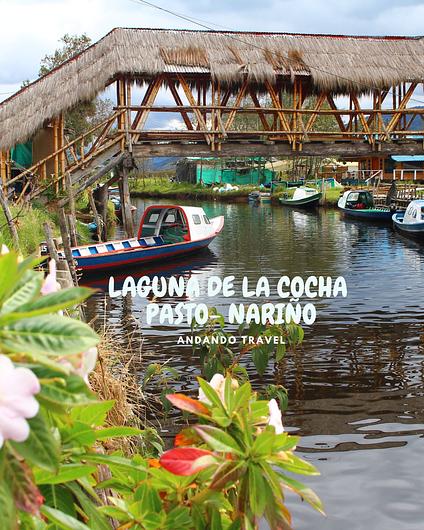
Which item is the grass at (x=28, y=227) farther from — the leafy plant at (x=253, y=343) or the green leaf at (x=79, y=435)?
the green leaf at (x=79, y=435)

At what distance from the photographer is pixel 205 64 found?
61.8ft

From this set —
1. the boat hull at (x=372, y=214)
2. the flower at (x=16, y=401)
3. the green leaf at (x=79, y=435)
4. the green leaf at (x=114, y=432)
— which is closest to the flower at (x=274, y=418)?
the green leaf at (x=114, y=432)

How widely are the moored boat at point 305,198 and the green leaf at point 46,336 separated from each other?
44518 mm

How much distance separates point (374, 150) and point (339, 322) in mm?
9352

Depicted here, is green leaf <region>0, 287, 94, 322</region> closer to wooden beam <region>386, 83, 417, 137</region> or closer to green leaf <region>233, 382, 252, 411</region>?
green leaf <region>233, 382, 252, 411</region>

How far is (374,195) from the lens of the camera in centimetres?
3988

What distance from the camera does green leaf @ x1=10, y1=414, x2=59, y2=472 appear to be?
1194 mm

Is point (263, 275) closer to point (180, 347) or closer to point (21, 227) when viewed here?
point (21, 227)

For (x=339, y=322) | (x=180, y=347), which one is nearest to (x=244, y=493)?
(x=180, y=347)

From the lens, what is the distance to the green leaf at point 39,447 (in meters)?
1.19

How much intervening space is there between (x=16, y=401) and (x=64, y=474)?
558 mm

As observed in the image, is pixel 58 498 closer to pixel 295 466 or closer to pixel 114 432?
pixel 114 432

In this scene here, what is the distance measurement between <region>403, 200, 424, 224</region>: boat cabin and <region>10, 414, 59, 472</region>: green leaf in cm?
2551

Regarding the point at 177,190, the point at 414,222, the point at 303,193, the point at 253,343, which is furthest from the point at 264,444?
the point at 177,190
